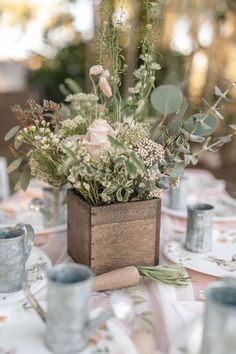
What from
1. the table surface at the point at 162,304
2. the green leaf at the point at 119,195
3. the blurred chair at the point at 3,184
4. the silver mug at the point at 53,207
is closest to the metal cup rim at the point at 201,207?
the table surface at the point at 162,304

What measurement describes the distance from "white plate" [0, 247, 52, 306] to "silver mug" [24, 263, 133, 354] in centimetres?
13

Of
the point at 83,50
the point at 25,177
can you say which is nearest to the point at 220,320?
the point at 25,177

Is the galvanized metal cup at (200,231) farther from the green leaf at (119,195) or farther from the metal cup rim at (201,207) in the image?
the green leaf at (119,195)

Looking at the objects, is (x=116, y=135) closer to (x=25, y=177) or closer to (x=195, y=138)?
(x=195, y=138)

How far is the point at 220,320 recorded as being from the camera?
595mm

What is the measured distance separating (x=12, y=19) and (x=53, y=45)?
54 cm

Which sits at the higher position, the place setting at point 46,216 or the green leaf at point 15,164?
the green leaf at point 15,164

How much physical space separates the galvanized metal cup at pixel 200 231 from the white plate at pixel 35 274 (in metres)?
0.34

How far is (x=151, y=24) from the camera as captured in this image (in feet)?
3.09

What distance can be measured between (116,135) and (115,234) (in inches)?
8.0

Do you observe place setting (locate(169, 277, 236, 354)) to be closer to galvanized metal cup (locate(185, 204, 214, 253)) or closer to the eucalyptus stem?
the eucalyptus stem

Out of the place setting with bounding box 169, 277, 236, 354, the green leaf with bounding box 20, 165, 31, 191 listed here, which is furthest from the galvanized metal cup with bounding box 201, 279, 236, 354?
the green leaf with bounding box 20, 165, 31, 191

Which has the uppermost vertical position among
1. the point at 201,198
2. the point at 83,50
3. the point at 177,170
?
the point at 83,50

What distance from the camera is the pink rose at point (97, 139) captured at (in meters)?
A: 0.87
